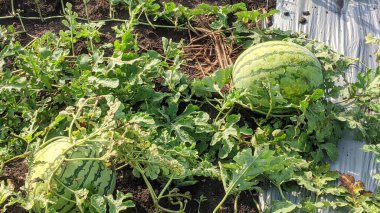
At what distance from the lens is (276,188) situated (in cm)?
322

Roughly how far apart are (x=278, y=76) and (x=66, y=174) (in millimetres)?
1344

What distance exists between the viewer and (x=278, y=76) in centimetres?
334

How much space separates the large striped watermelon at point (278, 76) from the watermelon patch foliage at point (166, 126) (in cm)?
2

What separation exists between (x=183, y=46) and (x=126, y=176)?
3.84 ft

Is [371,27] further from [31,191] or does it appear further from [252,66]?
[31,191]

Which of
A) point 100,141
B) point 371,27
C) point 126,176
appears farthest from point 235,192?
point 371,27

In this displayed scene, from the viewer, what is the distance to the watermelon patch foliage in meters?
2.81

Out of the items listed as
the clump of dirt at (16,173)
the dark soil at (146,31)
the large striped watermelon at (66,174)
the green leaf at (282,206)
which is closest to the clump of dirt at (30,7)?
the dark soil at (146,31)

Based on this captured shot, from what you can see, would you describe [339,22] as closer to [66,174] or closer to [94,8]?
[94,8]

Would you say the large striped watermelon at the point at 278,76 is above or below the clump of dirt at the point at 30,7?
below

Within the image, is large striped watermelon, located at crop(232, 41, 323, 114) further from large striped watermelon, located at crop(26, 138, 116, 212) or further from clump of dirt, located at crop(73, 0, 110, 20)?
clump of dirt, located at crop(73, 0, 110, 20)

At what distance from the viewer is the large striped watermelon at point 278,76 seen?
335 cm

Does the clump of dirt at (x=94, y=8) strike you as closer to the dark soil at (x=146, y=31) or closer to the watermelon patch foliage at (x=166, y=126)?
the dark soil at (x=146, y=31)

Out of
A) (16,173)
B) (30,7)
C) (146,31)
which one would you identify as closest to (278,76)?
A: (146,31)
